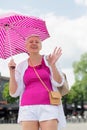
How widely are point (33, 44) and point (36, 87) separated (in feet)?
1.67

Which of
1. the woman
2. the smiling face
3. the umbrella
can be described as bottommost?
the woman

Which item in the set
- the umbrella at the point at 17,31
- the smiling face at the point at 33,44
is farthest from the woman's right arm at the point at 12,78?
the umbrella at the point at 17,31

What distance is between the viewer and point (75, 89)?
73750 mm

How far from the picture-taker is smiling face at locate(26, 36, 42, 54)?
17.0ft

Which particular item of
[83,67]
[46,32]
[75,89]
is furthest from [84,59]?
[46,32]

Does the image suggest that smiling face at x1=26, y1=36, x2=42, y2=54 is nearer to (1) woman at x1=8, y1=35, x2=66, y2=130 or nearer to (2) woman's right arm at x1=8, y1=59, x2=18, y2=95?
(1) woman at x1=8, y1=35, x2=66, y2=130

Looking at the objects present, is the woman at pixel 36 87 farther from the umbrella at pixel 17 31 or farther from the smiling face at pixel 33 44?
the umbrella at pixel 17 31

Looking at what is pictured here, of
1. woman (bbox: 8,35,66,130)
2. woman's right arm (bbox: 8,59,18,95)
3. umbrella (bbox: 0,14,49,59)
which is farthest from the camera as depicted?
umbrella (bbox: 0,14,49,59)

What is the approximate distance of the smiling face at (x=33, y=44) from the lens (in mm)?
5191

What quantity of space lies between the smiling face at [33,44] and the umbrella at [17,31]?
33 centimetres

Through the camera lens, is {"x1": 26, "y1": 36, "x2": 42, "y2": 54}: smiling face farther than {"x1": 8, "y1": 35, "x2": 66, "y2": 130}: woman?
Yes

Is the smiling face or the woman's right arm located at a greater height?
the smiling face

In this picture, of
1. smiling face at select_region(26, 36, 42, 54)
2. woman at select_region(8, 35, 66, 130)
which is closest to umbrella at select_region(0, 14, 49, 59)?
smiling face at select_region(26, 36, 42, 54)

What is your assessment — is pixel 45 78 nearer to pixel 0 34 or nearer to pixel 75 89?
pixel 0 34
